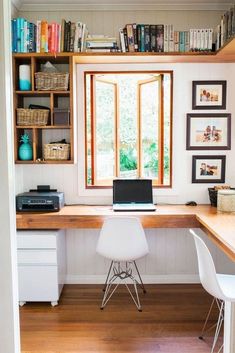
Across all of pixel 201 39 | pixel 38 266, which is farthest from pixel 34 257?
pixel 201 39

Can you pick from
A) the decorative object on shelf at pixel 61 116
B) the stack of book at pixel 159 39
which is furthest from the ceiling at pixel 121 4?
the decorative object on shelf at pixel 61 116

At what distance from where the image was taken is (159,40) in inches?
121

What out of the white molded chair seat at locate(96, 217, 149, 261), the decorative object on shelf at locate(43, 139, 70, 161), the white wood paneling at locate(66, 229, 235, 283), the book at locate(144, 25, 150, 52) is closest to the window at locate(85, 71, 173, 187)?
the decorative object on shelf at locate(43, 139, 70, 161)

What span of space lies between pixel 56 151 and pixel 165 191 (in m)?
1.17

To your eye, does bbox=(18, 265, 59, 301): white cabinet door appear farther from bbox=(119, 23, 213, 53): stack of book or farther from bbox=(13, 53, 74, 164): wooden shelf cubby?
bbox=(119, 23, 213, 53): stack of book

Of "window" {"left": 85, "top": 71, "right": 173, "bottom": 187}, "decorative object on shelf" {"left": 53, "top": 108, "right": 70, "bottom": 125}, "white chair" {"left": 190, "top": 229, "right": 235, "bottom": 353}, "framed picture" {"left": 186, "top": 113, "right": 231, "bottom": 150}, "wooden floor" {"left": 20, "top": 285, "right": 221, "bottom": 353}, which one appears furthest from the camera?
"window" {"left": 85, "top": 71, "right": 173, "bottom": 187}

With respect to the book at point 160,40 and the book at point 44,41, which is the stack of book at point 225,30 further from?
the book at point 44,41

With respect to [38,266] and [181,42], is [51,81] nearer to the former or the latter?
[181,42]

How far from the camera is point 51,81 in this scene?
311 cm

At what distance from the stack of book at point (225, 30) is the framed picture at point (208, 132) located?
2.23ft

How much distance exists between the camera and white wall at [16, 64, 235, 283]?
3371 mm

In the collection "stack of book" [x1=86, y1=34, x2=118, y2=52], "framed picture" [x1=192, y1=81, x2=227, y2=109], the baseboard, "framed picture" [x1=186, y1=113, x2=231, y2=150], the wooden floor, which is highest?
"stack of book" [x1=86, y1=34, x2=118, y2=52]

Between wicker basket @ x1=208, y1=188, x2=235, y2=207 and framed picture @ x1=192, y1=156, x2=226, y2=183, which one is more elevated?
framed picture @ x1=192, y1=156, x2=226, y2=183

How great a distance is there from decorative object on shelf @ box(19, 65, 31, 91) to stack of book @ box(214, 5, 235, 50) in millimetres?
1751
